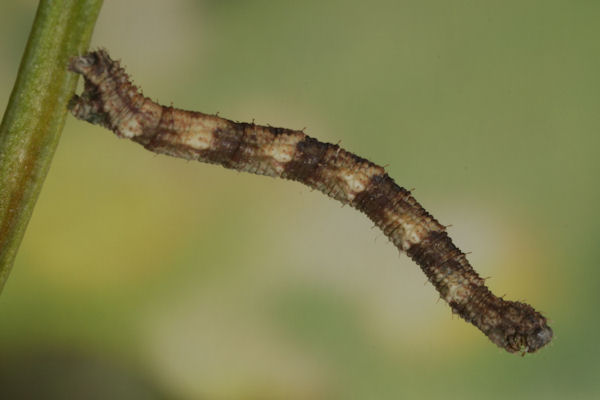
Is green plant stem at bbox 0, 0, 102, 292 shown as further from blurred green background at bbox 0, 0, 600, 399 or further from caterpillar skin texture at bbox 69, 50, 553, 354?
blurred green background at bbox 0, 0, 600, 399

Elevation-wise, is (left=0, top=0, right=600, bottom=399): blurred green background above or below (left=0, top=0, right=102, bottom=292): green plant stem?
above

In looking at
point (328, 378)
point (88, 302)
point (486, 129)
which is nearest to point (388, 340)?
point (328, 378)

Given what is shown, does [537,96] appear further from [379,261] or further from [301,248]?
[301,248]

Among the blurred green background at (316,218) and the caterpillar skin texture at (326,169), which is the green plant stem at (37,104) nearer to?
the caterpillar skin texture at (326,169)

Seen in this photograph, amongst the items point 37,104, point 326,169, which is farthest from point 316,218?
point 37,104

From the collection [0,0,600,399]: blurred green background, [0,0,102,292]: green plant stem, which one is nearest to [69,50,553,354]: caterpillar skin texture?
[0,0,102,292]: green plant stem

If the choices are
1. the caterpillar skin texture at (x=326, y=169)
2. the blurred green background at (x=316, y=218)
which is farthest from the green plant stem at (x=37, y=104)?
the blurred green background at (x=316, y=218)

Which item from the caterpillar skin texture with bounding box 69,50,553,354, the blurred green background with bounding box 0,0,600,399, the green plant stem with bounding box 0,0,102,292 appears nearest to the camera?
the green plant stem with bounding box 0,0,102,292

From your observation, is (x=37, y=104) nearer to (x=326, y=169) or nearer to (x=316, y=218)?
(x=326, y=169)
